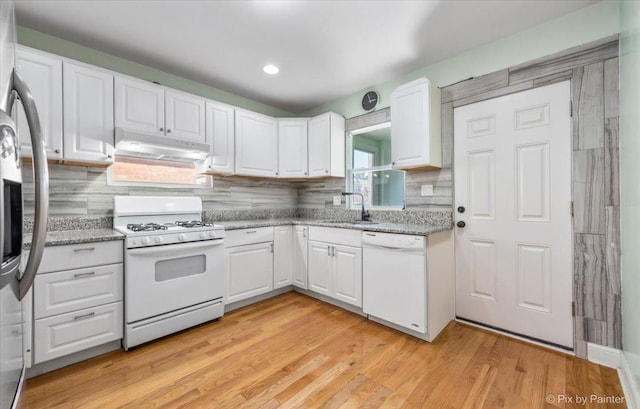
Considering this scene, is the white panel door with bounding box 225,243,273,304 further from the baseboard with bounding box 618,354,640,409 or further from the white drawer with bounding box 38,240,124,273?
the baseboard with bounding box 618,354,640,409

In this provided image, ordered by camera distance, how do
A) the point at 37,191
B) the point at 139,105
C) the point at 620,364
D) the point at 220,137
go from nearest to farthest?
the point at 37,191 < the point at 620,364 < the point at 139,105 < the point at 220,137

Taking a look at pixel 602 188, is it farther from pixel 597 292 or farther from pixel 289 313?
pixel 289 313

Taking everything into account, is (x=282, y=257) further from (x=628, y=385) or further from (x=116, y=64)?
(x=628, y=385)

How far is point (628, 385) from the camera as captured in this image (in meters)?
1.57

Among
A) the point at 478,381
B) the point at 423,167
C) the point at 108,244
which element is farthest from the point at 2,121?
the point at 423,167

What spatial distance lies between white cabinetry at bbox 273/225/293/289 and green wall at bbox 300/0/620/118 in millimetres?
2061

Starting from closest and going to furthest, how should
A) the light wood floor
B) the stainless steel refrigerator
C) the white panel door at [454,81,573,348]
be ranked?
the stainless steel refrigerator < the light wood floor < the white panel door at [454,81,573,348]

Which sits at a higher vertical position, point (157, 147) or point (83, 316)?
point (157, 147)

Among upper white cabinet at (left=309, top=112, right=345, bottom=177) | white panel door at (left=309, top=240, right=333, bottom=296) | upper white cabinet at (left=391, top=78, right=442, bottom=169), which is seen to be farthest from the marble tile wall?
upper white cabinet at (left=309, top=112, right=345, bottom=177)

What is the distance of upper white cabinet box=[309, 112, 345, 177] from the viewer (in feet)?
11.1

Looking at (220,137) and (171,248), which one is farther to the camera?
(220,137)

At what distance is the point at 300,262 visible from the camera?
320 cm

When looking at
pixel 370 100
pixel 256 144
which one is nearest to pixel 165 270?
pixel 256 144

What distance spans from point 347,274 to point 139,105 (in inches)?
96.6
